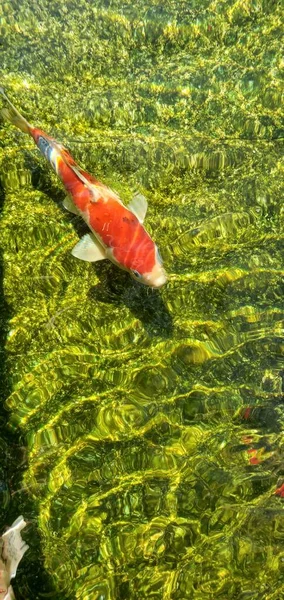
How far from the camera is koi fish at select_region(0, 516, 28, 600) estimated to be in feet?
9.22

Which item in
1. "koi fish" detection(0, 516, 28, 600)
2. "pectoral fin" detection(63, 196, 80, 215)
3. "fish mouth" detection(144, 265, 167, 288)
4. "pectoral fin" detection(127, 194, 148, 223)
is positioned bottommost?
"koi fish" detection(0, 516, 28, 600)

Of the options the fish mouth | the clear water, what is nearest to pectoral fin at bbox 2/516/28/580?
the clear water

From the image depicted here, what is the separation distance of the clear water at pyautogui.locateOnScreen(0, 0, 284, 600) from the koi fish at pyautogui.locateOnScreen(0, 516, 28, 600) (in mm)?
306

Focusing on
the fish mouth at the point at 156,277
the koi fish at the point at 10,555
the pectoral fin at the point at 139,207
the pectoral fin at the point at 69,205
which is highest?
the pectoral fin at the point at 69,205

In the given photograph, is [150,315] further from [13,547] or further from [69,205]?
[13,547]

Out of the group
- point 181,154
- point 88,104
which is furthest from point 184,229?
point 88,104

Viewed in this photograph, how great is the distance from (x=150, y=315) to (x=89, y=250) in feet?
2.30

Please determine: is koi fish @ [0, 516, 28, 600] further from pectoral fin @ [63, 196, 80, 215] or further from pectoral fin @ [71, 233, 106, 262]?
pectoral fin @ [63, 196, 80, 215]

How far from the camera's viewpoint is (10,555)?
9.42 feet

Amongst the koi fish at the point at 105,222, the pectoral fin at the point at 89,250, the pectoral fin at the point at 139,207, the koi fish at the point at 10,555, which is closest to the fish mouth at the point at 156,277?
the koi fish at the point at 105,222

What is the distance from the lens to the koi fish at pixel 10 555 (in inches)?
111

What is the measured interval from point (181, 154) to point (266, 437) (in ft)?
8.83

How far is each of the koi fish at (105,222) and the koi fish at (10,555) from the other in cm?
177

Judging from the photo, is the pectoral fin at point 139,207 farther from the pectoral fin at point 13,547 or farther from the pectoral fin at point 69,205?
the pectoral fin at point 13,547
